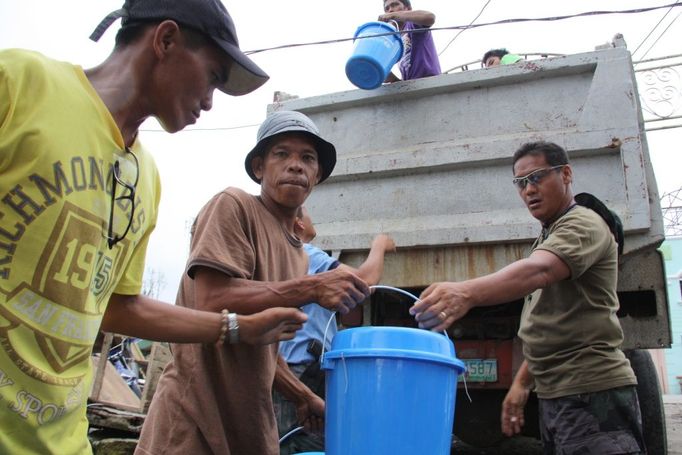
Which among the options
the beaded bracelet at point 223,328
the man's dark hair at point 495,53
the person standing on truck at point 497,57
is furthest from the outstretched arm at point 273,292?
the man's dark hair at point 495,53

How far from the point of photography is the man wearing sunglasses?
1.05 metres

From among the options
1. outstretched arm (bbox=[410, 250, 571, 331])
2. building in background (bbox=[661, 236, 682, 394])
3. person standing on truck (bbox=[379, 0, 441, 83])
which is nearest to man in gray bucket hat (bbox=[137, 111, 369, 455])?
outstretched arm (bbox=[410, 250, 571, 331])

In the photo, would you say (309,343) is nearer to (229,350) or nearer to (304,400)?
(304,400)

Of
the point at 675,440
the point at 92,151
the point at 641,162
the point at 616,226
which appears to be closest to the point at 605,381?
the point at 616,226

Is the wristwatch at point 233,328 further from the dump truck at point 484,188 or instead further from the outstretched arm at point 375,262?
the dump truck at point 484,188

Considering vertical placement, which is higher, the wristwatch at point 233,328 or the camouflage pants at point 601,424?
the wristwatch at point 233,328

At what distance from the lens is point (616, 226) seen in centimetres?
250

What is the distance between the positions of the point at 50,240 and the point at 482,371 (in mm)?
2545

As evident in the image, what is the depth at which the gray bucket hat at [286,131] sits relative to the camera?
6.92ft

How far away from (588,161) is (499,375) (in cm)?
121

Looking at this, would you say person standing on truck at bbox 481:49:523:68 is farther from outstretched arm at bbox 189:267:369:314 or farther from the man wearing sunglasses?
the man wearing sunglasses

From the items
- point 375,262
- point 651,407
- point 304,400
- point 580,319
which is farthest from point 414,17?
point 304,400

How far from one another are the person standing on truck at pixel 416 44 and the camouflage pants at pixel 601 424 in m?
2.41

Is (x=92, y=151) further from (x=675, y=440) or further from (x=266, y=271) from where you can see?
(x=675, y=440)
